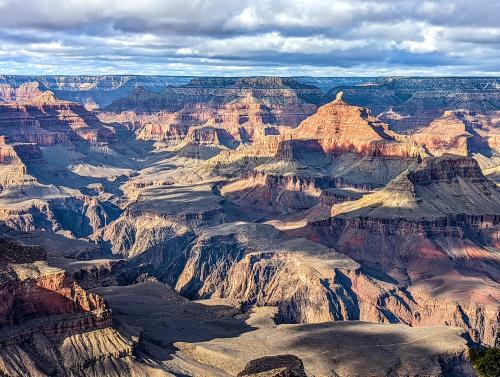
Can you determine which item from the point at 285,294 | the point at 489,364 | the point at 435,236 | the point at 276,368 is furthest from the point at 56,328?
the point at 435,236

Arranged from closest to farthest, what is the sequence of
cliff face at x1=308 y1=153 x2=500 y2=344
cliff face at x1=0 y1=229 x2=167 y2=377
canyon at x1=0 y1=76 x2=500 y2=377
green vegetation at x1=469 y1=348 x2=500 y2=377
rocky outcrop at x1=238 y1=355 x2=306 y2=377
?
green vegetation at x1=469 y1=348 x2=500 y2=377
rocky outcrop at x1=238 y1=355 x2=306 y2=377
cliff face at x1=0 y1=229 x2=167 y2=377
canyon at x1=0 y1=76 x2=500 y2=377
cliff face at x1=308 y1=153 x2=500 y2=344

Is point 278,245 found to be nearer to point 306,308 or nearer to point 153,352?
point 306,308

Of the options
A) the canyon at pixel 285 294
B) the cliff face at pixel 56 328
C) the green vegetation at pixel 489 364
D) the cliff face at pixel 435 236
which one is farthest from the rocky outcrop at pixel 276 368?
the cliff face at pixel 435 236

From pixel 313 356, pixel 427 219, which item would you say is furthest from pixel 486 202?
pixel 313 356

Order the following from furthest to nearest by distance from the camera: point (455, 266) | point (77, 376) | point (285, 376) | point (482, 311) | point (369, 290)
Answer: point (455, 266) → point (369, 290) → point (482, 311) → point (77, 376) → point (285, 376)

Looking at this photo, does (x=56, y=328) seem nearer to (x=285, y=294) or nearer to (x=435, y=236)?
(x=285, y=294)

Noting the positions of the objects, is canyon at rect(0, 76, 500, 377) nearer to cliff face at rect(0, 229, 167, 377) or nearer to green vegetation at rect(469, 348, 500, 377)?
cliff face at rect(0, 229, 167, 377)

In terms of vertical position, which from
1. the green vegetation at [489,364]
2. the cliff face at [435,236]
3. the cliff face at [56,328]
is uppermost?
the green vegetation at [489,364]

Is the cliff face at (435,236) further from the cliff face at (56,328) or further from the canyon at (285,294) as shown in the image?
the cliff face at (56,328)

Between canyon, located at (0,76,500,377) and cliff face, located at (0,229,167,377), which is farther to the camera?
canyon, located at (0,76,500,377)

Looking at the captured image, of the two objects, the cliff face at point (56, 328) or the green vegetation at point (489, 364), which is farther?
the cliff face at point (56, 328)

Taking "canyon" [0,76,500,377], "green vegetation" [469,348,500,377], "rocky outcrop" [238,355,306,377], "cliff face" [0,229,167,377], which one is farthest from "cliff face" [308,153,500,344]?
"green vegetation" [469,348,500,377]
